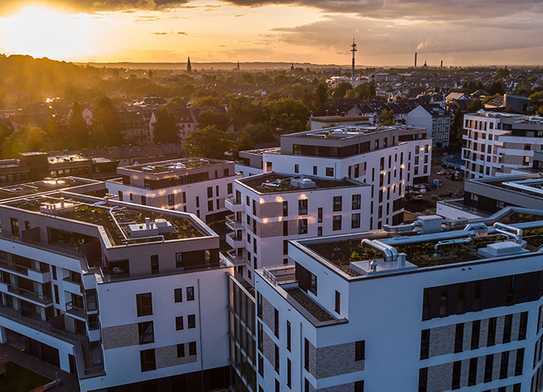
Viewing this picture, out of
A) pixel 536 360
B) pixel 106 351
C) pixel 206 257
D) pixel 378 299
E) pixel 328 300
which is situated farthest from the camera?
pixel 206 257

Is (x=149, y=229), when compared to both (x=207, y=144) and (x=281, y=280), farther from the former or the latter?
(x=207, y=144)

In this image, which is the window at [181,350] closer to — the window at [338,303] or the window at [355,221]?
the window at [338,303]

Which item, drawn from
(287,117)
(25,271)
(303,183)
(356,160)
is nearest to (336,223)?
(303,183)

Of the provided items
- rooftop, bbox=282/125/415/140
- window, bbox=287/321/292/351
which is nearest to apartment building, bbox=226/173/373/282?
rooftop, bbox=282/125/415/140

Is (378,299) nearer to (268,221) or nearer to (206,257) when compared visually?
(206,257)

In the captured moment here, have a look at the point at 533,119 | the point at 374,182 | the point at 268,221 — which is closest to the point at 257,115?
the point at 533,119
